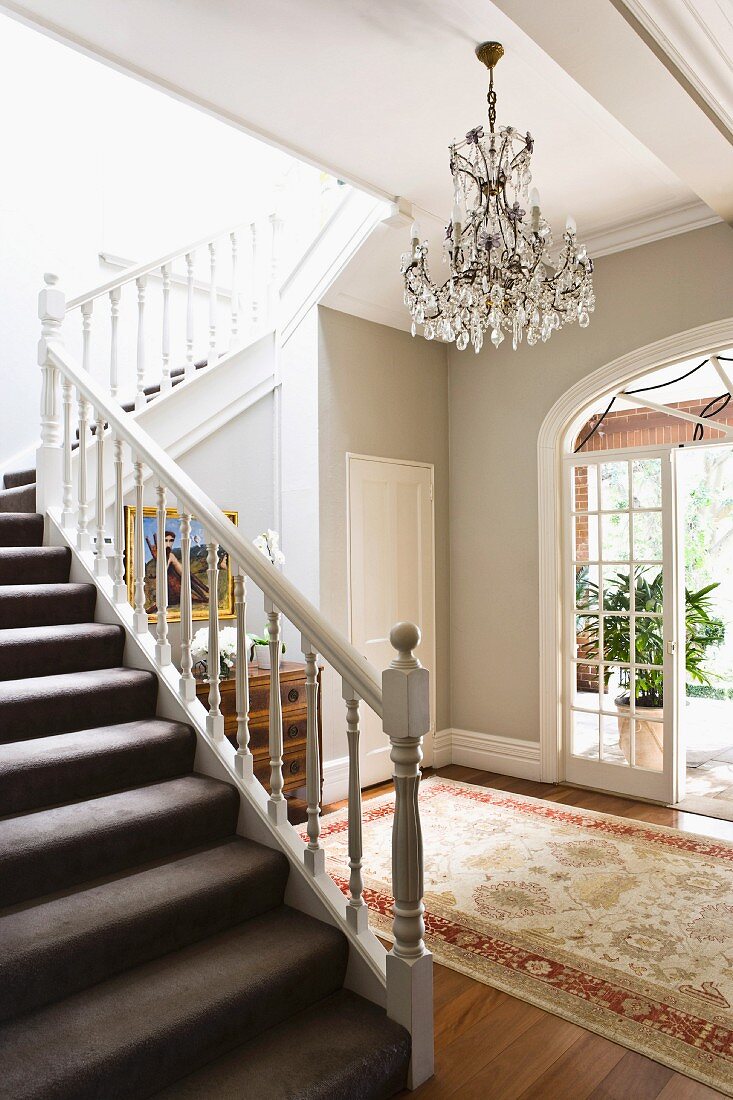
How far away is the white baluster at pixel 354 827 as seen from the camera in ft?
7.39

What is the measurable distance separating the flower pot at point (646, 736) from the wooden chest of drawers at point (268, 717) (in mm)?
1983

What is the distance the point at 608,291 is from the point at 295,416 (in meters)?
2.04

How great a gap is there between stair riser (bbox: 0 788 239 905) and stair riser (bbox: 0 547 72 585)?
1293 millimetres

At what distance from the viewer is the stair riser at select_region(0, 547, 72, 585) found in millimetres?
3350

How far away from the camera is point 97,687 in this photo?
2.88 metres

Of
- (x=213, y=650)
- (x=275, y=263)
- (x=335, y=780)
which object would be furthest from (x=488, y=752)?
(x=275, y=263)

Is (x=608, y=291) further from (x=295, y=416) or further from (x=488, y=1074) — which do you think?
(x=488, y=1074)

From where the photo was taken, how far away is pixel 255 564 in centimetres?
259

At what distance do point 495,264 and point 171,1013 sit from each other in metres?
2.50

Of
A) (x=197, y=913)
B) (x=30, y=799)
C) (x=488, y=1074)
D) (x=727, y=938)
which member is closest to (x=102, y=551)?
(x=30, y=799)

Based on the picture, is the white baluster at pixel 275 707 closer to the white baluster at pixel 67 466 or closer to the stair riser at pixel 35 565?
the stair riser at pixel 35 565

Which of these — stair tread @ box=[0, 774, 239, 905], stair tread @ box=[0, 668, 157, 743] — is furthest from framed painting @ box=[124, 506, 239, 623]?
stair tread @ box=[0, 774, 239, 905]

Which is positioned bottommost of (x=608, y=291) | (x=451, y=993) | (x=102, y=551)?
(x=451, y=993)

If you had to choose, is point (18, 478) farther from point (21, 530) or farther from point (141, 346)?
point (141, 346)
